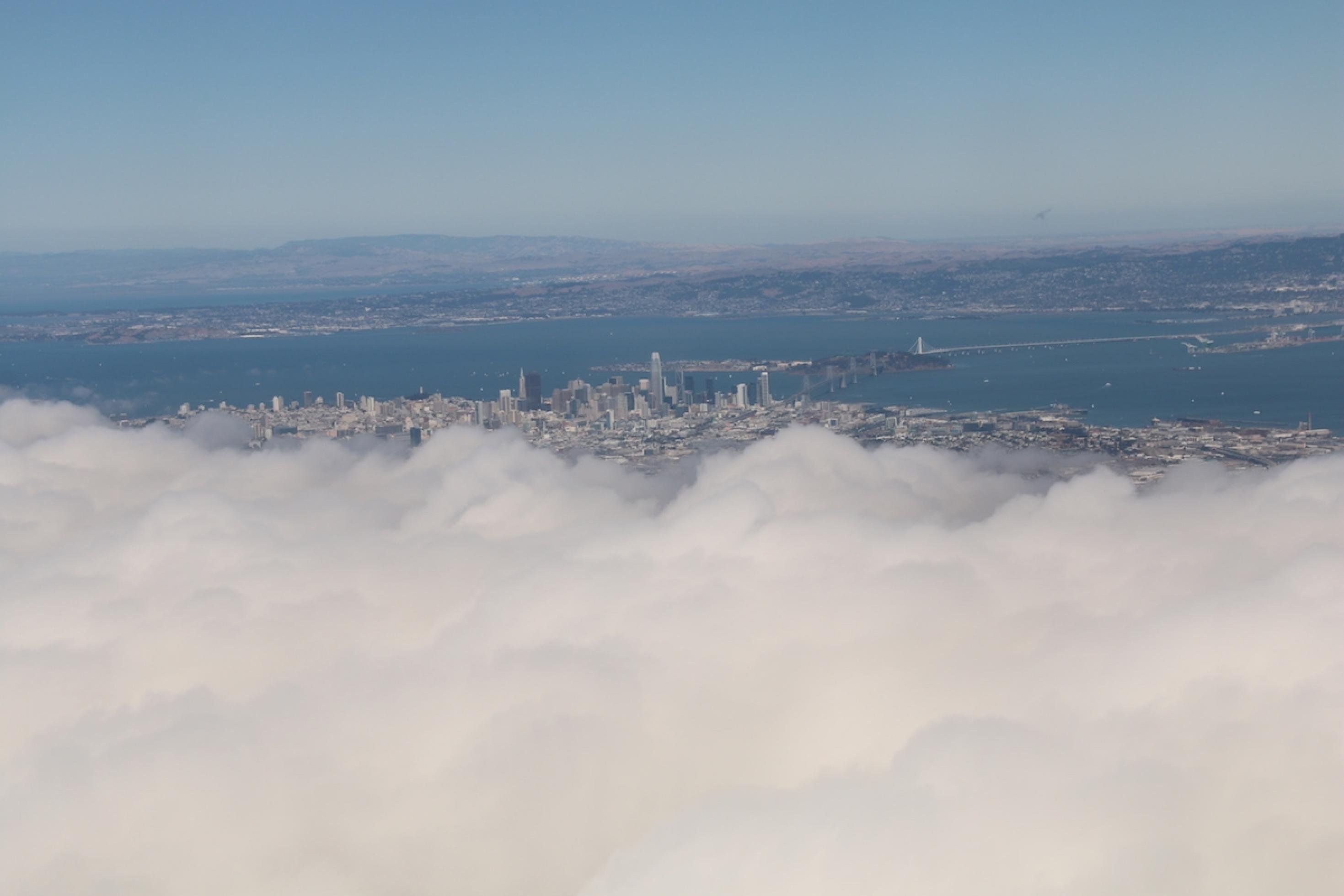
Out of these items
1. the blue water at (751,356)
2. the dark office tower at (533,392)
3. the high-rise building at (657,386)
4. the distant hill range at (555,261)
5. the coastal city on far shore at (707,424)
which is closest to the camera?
the coastal city on far shore at (707,424)

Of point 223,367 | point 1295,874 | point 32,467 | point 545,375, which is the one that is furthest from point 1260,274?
point 1295,874

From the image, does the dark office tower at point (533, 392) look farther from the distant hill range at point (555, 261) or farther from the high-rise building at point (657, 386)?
the distant hill range at point (555, 261)

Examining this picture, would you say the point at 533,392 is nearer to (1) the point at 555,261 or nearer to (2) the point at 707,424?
(2) the point at 707,424

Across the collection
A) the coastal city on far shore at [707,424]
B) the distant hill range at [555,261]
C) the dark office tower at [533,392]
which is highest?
the distant hill range at [555,261]

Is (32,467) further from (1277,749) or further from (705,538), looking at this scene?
(1277,749)

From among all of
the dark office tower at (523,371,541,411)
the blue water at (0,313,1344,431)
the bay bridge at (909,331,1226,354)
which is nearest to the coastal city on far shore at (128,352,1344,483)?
the dark office tower at (523,371,541,411)

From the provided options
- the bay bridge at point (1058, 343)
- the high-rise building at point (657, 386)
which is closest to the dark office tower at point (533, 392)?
the high-rise building at point (657, 386)

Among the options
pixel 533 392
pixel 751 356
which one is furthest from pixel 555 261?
pixel 533 392

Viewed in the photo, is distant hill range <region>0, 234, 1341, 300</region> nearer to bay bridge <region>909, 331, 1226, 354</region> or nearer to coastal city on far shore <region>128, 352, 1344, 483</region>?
bay bridge <region>909, 331, 1226, 354</region>
